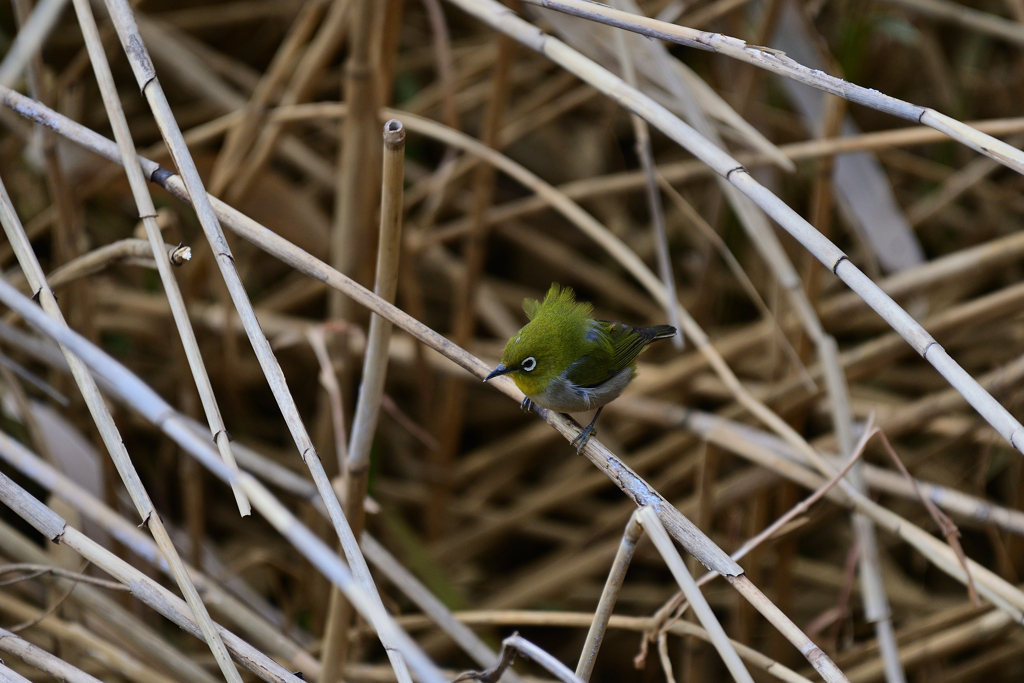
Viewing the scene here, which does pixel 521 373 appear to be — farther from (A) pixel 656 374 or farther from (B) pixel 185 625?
(A) pixel 656 374

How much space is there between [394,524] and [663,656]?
1.56m

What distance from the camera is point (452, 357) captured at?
1.69 m

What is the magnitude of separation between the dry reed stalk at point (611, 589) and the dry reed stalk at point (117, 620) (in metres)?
1.11

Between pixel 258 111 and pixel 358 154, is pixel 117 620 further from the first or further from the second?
pixel 258 111

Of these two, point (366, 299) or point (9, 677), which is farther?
point (366, 299)

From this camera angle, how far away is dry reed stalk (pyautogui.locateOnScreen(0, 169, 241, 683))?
4.23 feet

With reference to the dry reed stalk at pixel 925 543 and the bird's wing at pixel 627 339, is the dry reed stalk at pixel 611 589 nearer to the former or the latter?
the dry reed stalk at pixel 925 543

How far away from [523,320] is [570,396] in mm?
1994

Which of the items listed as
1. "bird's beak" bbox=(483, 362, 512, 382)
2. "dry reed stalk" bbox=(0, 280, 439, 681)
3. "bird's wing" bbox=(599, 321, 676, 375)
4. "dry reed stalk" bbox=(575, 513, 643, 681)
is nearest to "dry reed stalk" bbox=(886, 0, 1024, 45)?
"bird's wing" bbox=(599, 321, 676, 375)

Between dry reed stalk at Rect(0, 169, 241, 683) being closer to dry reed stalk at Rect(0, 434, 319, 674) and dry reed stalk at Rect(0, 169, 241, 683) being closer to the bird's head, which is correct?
dry reed stalk at Rect(0, 434, 319, 674)

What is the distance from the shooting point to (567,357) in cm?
221

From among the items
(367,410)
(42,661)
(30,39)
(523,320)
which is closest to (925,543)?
(367,410)

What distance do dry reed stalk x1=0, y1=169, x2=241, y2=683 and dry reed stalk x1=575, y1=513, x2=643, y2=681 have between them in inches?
22.6

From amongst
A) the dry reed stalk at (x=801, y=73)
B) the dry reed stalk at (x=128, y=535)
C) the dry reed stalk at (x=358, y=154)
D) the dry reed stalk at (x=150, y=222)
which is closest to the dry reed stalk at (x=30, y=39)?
the dry reed stalk at (x=150, y=222)
